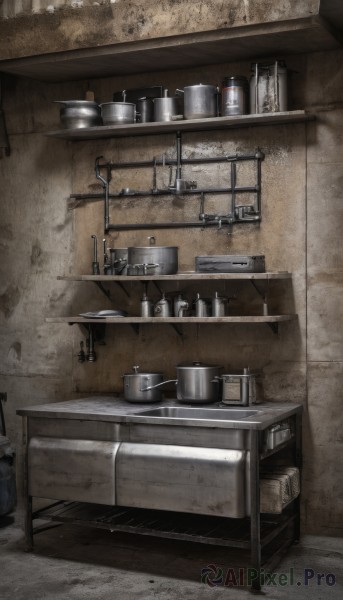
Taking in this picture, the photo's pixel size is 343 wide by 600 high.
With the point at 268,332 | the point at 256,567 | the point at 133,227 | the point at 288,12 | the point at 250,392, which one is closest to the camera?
the point at 256,567

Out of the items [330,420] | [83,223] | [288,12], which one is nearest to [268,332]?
[330,420]

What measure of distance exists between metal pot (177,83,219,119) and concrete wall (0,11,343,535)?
0.24 m

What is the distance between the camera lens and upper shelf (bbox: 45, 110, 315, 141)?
4938 mm

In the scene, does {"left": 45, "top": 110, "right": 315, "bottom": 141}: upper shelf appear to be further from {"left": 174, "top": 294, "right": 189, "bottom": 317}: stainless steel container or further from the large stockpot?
the large stockpot

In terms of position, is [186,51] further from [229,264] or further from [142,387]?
[142,387]

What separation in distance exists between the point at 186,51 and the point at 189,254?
1.33 metres

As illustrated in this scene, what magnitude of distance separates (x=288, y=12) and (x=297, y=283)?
1.67 metres

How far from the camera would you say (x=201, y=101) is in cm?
512

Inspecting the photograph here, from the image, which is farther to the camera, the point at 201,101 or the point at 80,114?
the point at 80,114

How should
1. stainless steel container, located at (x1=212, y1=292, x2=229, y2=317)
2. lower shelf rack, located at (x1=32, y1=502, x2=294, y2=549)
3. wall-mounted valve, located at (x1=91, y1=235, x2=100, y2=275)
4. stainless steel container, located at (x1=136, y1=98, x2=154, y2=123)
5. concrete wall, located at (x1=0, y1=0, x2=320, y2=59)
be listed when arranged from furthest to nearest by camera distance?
1. wall-mounted valve, located at (x1=91, y1=235, x2=100, y2=275)
2. stainless steel container, located at (x1=136, y1=98, x2=154, y2=123)
3. stainless steel container, located at (x1=212, y1=292, x2=229, y2=317)
4. lower shelf rack, located at (x1=32, y1=502, x2=294, y2=549)
5. concrete wall, located at (x1=0, y1=0, x2=320, y2=59)

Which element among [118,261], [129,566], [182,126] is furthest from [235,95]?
[129,566]

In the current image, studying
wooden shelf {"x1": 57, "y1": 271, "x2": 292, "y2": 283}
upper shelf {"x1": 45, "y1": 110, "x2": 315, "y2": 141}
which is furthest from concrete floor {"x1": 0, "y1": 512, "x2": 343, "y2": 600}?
upper shelf {"x1": 45, "y1": 110, "x2": 315, "y2": 141}

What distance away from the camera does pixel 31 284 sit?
5.93 m

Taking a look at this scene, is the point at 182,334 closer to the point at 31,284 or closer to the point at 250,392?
the point at 250,392
